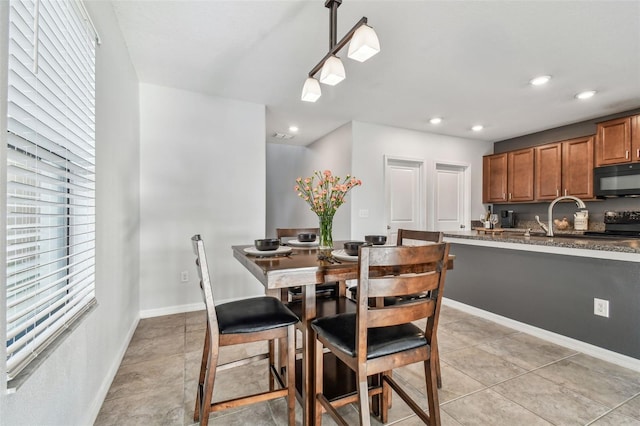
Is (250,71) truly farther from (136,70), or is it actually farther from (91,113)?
(91,113)

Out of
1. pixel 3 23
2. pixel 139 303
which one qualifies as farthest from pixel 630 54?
pixel 139 303

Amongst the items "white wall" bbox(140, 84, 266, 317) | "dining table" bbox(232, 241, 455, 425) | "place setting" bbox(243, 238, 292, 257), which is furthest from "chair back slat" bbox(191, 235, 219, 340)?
"white wall" bbox(140, 84, 266, 317)

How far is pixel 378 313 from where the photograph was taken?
1.12 metres

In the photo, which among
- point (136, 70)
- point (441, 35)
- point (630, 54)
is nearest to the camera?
point (441, 35)

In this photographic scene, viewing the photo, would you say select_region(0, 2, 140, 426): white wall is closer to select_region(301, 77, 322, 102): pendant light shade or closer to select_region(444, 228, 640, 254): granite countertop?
select_region(301, 77, 322, 102): pendant light shade

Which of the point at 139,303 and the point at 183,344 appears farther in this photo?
the point at 139,303

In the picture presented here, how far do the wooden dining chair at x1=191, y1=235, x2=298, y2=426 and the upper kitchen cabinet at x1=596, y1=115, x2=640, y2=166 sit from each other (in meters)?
4.52

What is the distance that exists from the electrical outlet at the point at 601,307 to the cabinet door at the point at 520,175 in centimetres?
259

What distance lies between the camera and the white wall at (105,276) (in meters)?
0.99

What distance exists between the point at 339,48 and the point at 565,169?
4.18m

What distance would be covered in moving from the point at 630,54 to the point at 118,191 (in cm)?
419

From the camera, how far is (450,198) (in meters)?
5.02

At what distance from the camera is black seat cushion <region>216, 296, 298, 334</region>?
1318 millimetres

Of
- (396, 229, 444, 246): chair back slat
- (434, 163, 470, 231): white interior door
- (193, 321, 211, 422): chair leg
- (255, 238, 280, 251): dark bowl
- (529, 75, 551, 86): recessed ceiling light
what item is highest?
(529, 75, 551, 86): recessed ceiling light
